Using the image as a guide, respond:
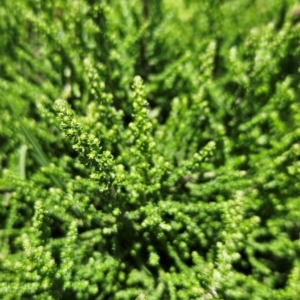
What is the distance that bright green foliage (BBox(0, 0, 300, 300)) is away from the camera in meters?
0.90

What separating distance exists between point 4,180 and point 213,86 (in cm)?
69

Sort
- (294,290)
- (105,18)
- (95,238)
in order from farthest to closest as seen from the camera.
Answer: (105,18), (95,238), (294,290)

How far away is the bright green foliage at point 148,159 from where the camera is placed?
2.95ft

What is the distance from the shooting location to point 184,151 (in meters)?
1.13

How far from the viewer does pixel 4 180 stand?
1029 millimetres

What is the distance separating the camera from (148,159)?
3.26 ft

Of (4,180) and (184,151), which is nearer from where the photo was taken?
(4,180)

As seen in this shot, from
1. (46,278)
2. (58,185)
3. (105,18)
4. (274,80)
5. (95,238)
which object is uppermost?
(105,18)

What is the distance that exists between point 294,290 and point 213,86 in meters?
0.64

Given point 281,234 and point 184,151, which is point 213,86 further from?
point 281,234

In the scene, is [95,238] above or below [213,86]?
below

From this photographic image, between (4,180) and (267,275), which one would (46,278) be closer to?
(4,180)

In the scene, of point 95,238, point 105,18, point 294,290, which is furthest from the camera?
point 105,18

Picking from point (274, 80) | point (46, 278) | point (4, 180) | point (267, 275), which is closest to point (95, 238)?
point (46, 278)
